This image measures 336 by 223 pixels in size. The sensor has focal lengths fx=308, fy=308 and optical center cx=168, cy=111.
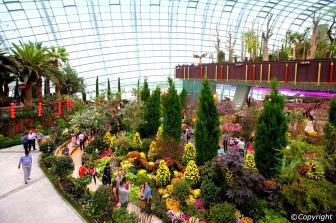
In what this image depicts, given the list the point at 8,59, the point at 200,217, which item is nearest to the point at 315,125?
the point at 200,217

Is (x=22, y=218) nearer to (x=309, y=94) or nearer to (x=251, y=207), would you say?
(x=251, y=207)

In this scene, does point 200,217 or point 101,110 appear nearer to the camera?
point 200,217

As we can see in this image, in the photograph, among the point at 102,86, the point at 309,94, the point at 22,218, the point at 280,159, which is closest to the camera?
the point at 22,218

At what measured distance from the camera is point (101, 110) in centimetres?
2148

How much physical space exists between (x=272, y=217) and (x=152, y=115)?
11861mm

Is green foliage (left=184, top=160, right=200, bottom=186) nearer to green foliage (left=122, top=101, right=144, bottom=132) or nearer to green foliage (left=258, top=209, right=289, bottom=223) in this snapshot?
green foliage (left=258, top=209, right=289, bottom=223)

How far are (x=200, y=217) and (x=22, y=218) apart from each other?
19.8ft

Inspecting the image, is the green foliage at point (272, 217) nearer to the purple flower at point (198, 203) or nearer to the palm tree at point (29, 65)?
the purple flower at point (198, 203)

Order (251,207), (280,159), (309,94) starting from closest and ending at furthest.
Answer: (251,207) → (280,159) → (309,94)

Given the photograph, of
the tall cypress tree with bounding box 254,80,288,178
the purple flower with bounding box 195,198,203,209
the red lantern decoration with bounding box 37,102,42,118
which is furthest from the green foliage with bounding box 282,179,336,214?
the red lantern decoration with bounding box 37,102,42,118

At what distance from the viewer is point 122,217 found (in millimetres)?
9422

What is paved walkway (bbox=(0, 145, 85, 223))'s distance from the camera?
10.3 meters

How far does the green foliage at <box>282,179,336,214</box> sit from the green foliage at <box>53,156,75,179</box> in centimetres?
880

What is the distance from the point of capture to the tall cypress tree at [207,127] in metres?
14.7
